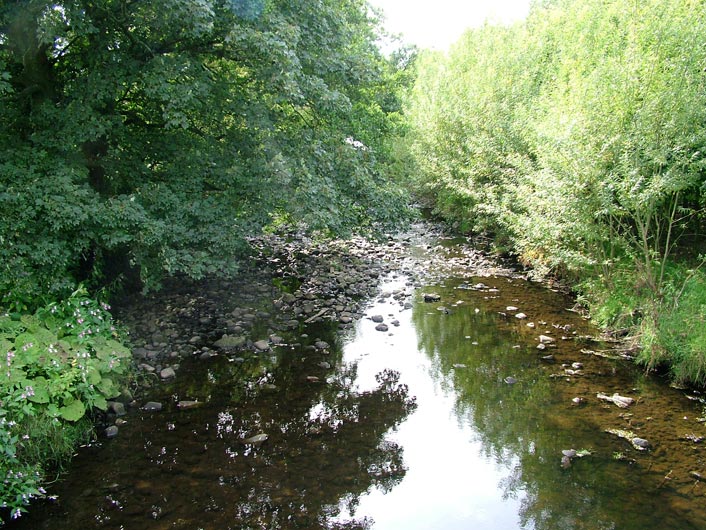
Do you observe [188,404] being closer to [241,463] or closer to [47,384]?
[241,463]

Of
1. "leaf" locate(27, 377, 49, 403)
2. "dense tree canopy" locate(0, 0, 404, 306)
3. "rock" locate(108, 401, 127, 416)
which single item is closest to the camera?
"leaf" locate(27, 377, 49, 403)

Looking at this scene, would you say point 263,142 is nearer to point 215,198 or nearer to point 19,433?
point 215,198

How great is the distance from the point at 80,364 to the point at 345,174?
21.8ft

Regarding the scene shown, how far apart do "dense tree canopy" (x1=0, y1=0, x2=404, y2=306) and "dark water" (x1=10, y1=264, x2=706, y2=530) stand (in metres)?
2.68

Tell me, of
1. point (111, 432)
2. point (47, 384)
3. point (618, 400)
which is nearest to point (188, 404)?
point (111, 432)

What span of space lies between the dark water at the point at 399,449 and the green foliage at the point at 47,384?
1.20 feet

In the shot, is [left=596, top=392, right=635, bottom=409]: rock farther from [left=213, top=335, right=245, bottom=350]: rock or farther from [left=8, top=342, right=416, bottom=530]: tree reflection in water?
[left=213, top=335, right=245, bottom=350]: rock

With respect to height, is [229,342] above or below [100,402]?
above

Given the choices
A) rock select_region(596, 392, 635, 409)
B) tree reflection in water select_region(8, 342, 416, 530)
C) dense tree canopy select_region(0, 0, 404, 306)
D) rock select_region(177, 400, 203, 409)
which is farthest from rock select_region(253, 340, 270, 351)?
rock select_region(596, 392, 635, 409)

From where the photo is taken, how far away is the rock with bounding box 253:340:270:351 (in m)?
9.90

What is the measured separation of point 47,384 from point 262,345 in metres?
4.22

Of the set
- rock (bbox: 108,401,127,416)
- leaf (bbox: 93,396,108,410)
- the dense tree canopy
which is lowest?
rock (bbox: 108,401,127,416)

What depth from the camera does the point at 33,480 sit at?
5461mm

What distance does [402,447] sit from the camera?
693 cm
